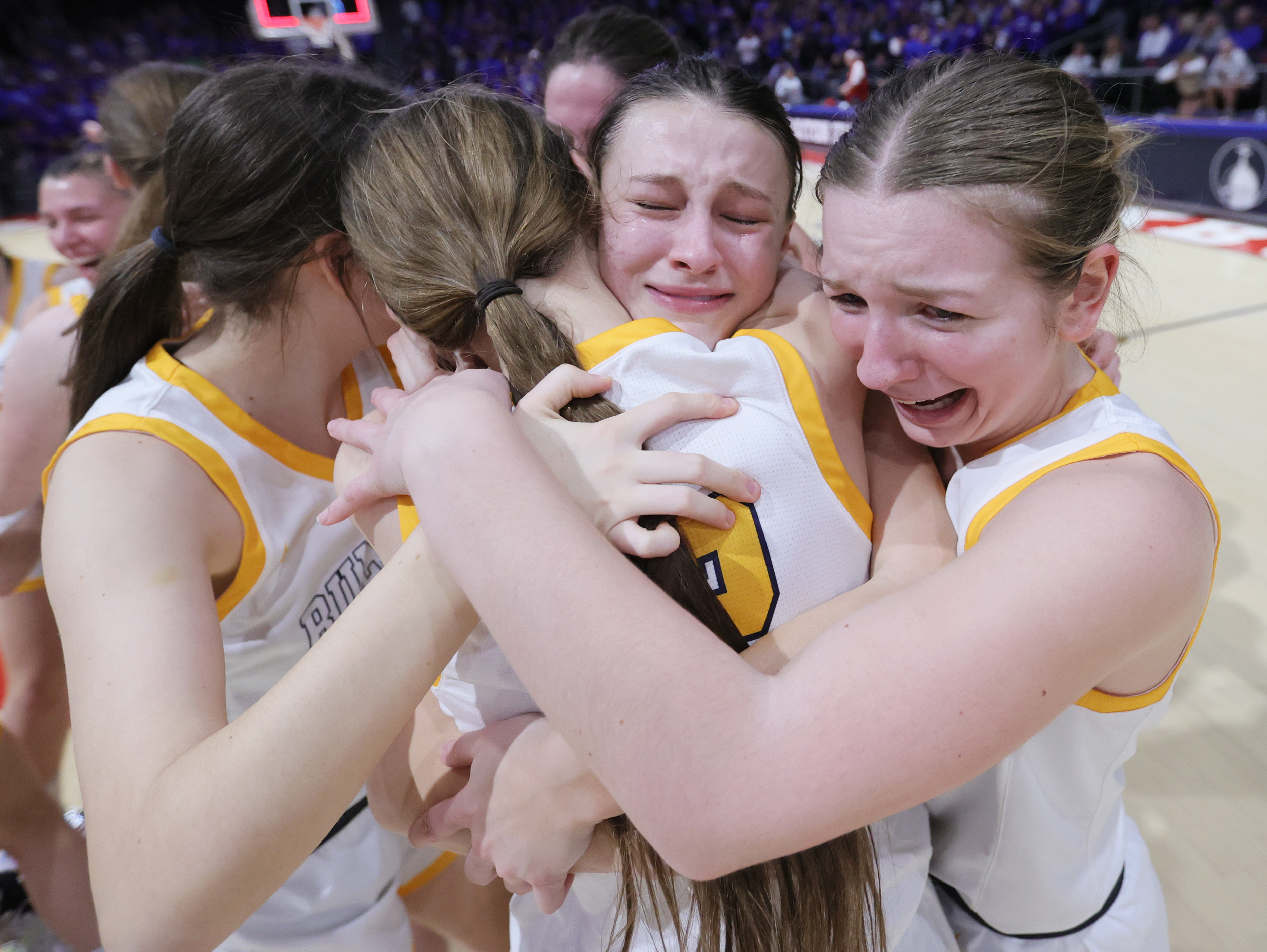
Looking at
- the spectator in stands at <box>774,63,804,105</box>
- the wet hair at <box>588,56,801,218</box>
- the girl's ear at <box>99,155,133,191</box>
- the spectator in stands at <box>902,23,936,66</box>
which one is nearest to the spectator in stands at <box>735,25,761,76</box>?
the spectator in stands at <box>774,63,804,105</box>

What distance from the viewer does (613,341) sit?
0.94 m

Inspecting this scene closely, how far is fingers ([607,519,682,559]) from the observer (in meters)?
0.77

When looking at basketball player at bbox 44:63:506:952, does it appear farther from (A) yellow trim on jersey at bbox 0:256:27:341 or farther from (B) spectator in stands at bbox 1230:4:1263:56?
(B) spectator in stands at bbox 1230:4:1263:56

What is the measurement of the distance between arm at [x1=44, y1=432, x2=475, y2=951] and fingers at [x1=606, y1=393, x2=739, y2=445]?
239 millimetres

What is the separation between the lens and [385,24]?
14.5 m

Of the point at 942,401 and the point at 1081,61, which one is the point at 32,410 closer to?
the point at 942,401

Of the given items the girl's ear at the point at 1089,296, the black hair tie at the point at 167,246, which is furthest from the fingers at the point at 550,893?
the black hair tie at the point at 167,246

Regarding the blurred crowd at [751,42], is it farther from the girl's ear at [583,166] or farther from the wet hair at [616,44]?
the girl's ear at [583,166]

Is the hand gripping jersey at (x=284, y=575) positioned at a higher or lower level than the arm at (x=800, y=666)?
lower

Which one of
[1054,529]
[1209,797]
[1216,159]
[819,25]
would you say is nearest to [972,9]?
[819,25]

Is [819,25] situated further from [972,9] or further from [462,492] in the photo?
[462,492]

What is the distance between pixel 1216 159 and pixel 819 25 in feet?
30.0

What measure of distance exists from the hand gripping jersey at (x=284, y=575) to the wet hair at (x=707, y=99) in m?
0.59

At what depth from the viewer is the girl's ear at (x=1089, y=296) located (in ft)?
2.87
